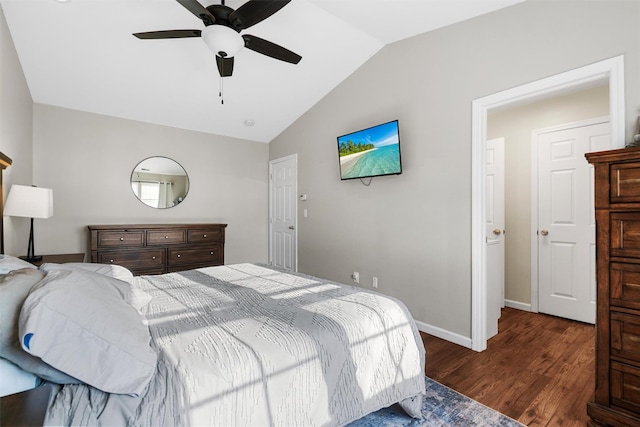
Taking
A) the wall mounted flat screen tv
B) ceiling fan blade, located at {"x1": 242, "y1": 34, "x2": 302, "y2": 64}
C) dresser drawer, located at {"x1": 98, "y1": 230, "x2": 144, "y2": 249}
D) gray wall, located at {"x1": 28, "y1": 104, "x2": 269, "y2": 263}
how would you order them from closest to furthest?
ceiling fan blade, located at {"x1": 242, "y1": 34, "x2": 302, "y2": 64}
the wall mounted flat screen tv
dresser drawer, located at {"x1": 98, "y1": 230, "x2": 144, "y2": 249}
gray wall, located at {"x1": 28, "y1": 104, "x2": 269, "y2": 263}

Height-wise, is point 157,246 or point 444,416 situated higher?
point 157,246

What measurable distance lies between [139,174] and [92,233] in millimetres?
1037

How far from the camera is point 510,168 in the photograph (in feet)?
12.2

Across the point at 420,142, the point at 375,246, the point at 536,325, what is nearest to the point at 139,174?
the point at 375,246

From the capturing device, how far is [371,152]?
3.29 metres

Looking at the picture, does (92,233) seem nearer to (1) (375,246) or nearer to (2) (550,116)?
(1) (375,246)

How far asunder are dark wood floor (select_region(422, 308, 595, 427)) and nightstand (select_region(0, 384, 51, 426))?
213 centimetres

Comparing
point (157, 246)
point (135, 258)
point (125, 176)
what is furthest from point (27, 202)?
point (125, 176)

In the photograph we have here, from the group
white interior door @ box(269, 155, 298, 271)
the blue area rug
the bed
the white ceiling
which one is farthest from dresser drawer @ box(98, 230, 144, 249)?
the blue area rug

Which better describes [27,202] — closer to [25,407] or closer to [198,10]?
[198,10]

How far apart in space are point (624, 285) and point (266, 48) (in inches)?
105

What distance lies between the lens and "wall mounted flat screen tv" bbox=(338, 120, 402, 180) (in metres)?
3.05

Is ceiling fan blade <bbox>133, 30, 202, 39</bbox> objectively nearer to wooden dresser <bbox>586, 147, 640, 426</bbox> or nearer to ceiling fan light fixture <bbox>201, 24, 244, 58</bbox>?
ceiling fan light fixture <bbox>201, 24, 244, 58</bbox>

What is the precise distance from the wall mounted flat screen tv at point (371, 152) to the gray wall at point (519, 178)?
5.30 feet
